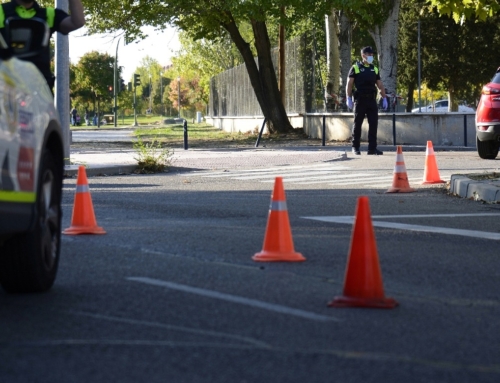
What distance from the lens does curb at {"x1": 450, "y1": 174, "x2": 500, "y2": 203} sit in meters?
13.7

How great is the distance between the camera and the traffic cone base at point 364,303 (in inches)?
246

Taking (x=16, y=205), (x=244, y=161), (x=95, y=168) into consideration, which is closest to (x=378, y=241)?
(x=16, y=205)

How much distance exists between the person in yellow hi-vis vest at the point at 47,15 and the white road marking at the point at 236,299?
Answer: 11.4 feet

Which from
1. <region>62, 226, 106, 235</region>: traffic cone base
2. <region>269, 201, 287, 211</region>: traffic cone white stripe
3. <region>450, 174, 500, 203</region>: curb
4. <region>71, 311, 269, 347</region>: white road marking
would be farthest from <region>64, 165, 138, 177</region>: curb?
<region>71, 311, 269, 347</region>: white road marking

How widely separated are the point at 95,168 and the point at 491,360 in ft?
54.9

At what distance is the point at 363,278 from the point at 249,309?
64cm

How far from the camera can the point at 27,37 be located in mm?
5945

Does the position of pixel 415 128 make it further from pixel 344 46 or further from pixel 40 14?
pixel 40 14

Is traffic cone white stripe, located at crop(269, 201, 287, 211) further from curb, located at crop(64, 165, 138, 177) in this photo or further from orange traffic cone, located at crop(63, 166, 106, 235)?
curb, located at crop(64, 165, 138, 177)

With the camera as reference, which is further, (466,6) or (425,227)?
(466,6)

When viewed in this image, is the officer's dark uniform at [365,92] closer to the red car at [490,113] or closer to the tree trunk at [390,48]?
the red car at [490,113]

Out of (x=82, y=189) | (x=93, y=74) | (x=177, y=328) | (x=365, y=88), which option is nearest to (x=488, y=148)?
(x=365, y=88)

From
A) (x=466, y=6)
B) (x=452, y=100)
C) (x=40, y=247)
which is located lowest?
(x=40, y=247)

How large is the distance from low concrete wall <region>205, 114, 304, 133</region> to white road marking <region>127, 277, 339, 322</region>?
33.9 m
